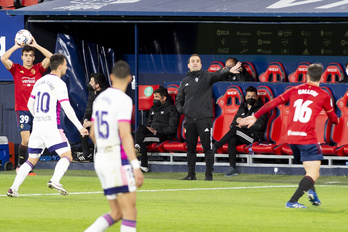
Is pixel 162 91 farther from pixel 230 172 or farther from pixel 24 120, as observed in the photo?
pixel 24 120

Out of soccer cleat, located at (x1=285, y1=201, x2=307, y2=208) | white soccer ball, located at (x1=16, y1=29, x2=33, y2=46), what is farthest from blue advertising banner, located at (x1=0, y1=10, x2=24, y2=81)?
soccer cleat, located at (x1=285, y1=201, x2=307, y2=208)

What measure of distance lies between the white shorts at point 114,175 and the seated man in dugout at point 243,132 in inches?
395

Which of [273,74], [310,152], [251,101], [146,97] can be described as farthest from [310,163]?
[146,97]

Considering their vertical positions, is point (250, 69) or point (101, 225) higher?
point (250, 69)

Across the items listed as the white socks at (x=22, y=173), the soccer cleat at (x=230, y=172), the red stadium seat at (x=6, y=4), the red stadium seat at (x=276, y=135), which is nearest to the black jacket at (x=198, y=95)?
the soccer cleat at (x=230, y=172)

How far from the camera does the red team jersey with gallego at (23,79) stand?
17.4 metres

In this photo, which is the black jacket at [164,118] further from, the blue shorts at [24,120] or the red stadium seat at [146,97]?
the blue shorts at [24,120]

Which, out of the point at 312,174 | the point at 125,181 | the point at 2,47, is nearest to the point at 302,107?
the point at 312,174

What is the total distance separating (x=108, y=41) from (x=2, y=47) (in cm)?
257

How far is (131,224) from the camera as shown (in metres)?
7.52

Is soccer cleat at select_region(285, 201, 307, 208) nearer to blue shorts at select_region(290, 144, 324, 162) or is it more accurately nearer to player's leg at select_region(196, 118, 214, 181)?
blue shorts at select_region(290, 144, 324, 162)

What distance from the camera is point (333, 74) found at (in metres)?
18.4

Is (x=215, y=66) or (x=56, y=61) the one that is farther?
A: (x=215, y=66)

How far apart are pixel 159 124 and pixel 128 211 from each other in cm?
1123
